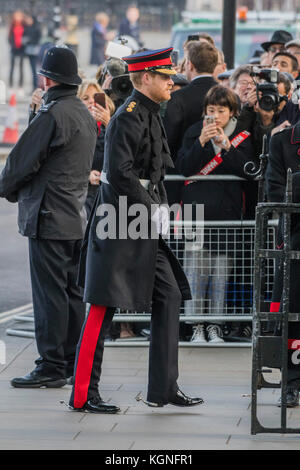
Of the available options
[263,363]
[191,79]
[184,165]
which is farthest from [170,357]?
[191,79]

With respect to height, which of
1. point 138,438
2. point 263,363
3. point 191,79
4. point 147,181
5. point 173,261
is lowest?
point 138,438

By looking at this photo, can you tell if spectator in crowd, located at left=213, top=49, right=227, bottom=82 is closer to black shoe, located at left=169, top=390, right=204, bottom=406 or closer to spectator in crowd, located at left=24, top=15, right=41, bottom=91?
black shoe, located at left=169, top=390, right=204, bottom=406

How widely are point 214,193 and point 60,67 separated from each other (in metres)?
1.90

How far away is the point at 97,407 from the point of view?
22.1 ft

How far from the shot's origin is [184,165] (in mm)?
8891

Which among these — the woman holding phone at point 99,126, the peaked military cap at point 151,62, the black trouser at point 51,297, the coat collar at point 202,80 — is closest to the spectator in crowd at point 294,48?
the coat collar at point 202,80

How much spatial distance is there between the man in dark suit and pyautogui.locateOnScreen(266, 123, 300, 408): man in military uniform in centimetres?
176

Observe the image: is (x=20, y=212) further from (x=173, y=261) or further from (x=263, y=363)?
(x=263, y=363)

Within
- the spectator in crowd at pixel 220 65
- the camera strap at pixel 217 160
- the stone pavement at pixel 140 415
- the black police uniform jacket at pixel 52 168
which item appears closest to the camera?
the stone pavement at pixel 140 415

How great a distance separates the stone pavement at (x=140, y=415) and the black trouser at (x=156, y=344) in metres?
0.13

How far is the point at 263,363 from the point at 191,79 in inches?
156

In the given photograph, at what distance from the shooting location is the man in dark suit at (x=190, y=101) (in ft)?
30.2

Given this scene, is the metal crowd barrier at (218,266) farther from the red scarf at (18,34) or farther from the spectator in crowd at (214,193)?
the red scarf at (18,34)

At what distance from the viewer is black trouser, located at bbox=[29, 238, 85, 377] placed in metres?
7.50
